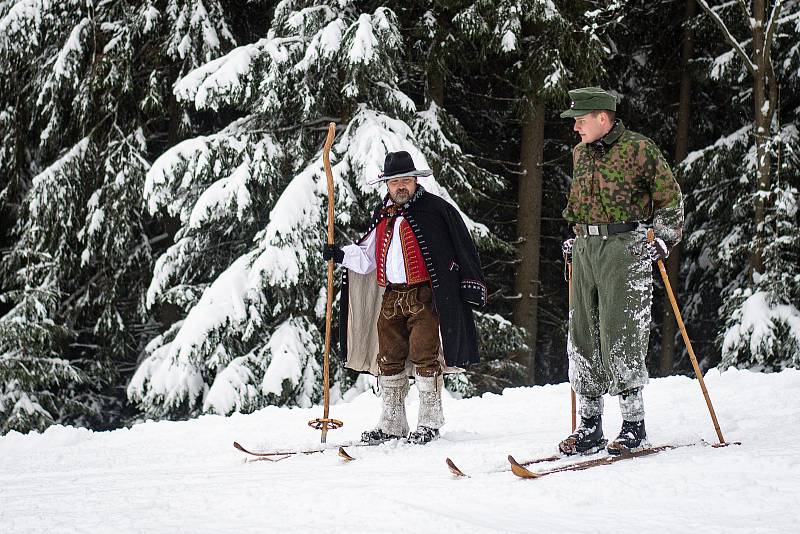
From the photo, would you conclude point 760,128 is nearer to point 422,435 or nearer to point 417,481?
point 422,435

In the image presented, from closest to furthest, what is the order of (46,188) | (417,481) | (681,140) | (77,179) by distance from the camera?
(417,481), (46,188), (77,179), (681,140)

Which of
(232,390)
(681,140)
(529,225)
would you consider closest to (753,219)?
(681,140)

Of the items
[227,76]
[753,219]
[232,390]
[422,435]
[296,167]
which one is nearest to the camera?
[422,435]

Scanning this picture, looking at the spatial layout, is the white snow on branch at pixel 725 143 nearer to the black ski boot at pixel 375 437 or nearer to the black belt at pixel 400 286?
the black belt at pixel 400 286

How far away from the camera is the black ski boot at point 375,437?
480 cm

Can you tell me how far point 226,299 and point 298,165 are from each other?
168cm

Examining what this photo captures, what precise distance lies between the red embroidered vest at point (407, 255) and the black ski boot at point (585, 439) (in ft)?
4.26

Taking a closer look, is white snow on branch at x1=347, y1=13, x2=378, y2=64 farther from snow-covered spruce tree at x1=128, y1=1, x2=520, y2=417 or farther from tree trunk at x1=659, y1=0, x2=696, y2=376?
tree trunk at x1=659, y1=0, x2=696, y2=376

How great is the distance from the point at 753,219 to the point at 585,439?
7661mm

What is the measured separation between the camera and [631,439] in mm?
3967

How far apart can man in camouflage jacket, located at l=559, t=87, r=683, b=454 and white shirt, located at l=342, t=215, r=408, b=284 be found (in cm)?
117

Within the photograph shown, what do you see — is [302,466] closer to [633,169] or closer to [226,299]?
[633,169]

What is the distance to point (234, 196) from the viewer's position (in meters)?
8.43

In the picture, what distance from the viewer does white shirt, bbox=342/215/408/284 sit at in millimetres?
4914
